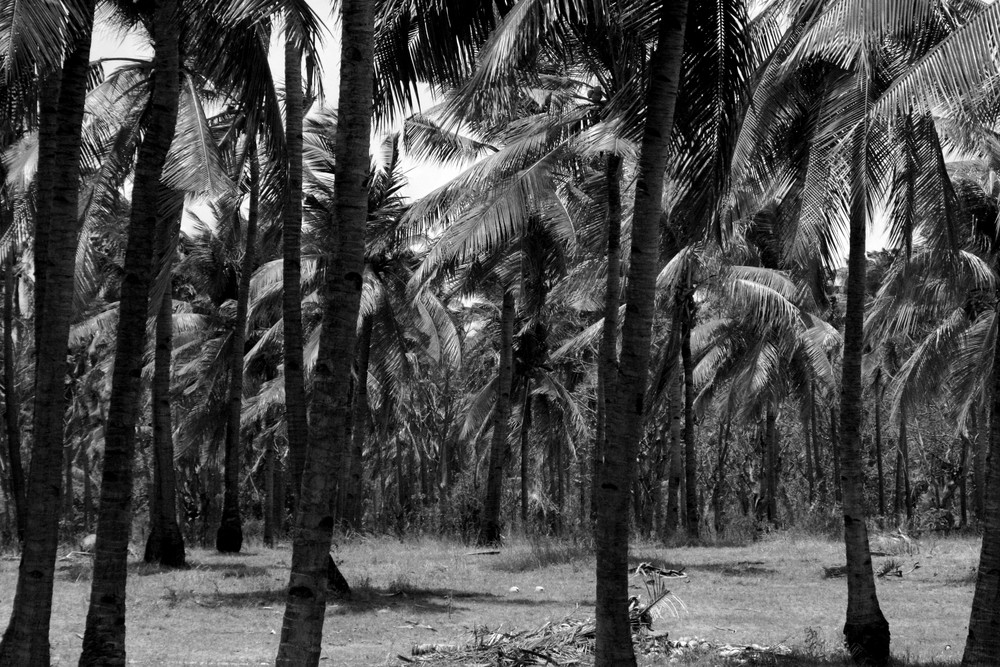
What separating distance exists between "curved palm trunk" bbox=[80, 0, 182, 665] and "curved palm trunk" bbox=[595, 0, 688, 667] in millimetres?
3503

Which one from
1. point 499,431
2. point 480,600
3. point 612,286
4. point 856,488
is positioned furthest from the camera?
point 499,431

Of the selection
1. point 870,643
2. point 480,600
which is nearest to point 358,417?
point 480,600

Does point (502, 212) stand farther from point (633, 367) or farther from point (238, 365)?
point (238, 365)

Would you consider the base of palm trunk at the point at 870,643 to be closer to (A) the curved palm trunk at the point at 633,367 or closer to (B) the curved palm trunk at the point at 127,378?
(A) the curved palm trunk at the point at 633,367

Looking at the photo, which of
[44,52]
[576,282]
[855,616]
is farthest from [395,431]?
[44,52]

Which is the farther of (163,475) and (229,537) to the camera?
(229,537)

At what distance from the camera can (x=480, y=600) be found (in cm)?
1343

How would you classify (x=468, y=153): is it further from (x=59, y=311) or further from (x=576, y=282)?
(x=59, y=311)

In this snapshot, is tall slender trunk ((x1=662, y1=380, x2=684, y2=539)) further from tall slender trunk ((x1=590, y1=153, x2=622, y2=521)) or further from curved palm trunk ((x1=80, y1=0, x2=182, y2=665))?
curved palm trunk ((x1=80, y1=0, x2=182, y2=665))

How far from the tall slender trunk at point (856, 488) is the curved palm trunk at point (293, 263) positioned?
238 inches

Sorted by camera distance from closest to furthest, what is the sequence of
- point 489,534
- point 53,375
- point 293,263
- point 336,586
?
point 53,375
point 293,263
point 336,586
point 489,534

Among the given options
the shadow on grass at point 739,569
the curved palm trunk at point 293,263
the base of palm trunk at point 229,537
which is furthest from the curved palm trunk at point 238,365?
the shadow on grass at point 739,569

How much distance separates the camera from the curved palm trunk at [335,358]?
5.29 m

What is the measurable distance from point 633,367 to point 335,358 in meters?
2.65
